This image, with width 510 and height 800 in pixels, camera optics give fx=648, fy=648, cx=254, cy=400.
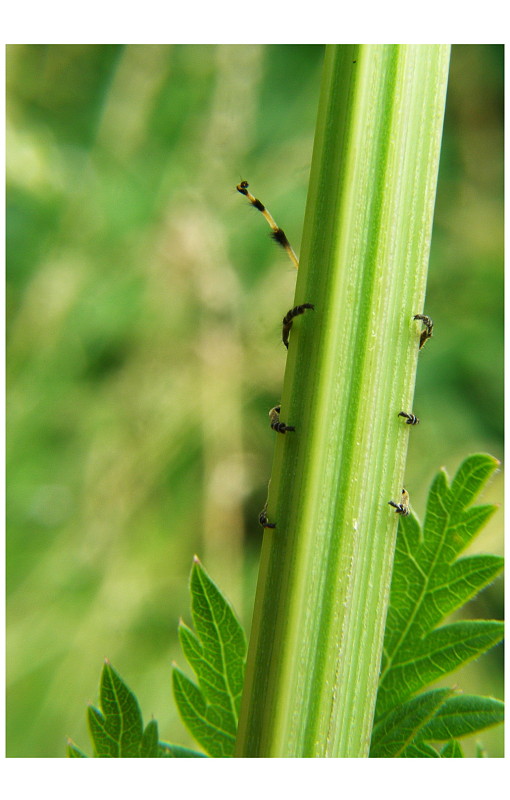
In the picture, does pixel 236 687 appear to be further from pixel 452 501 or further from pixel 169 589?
pixel 169 589

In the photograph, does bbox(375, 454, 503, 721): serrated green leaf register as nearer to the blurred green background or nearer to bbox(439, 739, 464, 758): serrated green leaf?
bbox(439, 739, 464, 758): serrated green leaf

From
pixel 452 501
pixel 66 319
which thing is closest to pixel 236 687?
pixel 452 501

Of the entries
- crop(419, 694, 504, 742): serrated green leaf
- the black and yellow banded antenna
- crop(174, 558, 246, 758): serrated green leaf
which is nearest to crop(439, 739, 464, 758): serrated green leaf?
crop(419, 694, 504, 742): serrated green leaf

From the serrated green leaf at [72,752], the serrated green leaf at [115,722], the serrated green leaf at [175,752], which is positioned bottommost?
the serrated green leaf at [72,752]

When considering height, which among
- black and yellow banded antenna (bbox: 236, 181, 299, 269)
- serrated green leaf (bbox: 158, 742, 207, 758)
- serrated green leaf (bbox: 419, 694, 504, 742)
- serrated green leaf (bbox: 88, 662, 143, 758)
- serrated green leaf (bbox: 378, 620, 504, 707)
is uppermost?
black and yellow banded antenna (bbox: 236, 181, 299, 269)

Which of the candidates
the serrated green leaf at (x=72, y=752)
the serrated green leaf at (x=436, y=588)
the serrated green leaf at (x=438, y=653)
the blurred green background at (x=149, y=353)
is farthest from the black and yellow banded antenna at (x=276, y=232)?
the blurred green background at (x=149, y=353)

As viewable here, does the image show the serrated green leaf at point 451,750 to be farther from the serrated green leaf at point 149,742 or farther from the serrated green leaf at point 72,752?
the serrated green leaf at point 72,752
